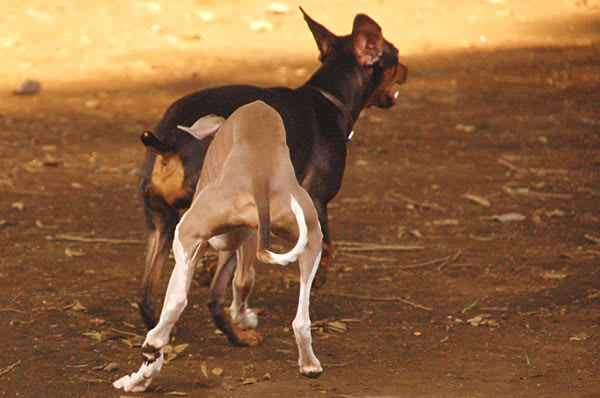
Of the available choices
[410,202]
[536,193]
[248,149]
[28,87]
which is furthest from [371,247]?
[28,87]

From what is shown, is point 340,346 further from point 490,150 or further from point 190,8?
point 190,8

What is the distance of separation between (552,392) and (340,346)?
1.09 metres

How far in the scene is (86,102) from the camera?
36.5ft

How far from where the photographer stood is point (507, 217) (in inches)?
293

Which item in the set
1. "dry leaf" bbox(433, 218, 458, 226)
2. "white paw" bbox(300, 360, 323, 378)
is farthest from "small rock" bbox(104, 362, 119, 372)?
"dry leaf" bbox(433, 218, 458, 226)

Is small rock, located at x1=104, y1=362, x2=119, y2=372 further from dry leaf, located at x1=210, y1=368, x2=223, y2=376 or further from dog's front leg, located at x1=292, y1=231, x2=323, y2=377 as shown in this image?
dog's front leg, located at x1=292, y1=231, x2=323, y2=377

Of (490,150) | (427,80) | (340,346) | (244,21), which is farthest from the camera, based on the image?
(244,21)

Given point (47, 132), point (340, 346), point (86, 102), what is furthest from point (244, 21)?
point (340, 346)

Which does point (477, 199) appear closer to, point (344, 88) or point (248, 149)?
point (344, 88)

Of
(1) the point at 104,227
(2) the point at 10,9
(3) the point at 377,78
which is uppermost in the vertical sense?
(3) the point at 377,78

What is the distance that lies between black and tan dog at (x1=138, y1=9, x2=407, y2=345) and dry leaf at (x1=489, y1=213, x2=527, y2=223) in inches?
61.2

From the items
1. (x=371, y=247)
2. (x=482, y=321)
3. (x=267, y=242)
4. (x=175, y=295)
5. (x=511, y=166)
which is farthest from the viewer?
(x=511, y=166)

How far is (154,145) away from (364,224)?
9.56 feet

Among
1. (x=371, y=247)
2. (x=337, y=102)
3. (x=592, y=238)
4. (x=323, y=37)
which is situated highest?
(x=323, y=37)
